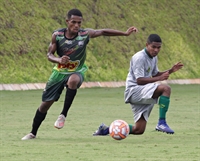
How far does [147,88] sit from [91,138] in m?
1.35

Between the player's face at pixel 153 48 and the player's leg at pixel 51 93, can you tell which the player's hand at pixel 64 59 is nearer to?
the player's leg at pixel 51 93

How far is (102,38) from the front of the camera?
42750 mm

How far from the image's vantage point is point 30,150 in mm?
11039

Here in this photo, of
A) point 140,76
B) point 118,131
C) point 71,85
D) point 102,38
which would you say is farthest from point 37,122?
point 102,38

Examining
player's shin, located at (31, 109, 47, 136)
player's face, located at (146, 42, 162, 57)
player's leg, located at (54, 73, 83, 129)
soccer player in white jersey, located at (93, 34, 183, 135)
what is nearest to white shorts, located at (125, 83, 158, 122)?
soccer player in white jersey, located at (93, 34, 183, 135)

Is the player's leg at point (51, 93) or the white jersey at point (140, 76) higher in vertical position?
the white jersey at point (140, 76)

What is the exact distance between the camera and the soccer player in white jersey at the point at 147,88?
43.5 feet

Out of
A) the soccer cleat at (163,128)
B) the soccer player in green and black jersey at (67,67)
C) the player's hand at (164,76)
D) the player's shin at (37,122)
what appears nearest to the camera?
the player's hand at (164,76)

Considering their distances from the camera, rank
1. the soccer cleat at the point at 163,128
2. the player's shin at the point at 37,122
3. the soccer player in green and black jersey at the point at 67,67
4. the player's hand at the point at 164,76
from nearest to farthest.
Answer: the player's hand at the point at 164,76, the soccer cleat at the point at 163,128, the soccer player in green and black jersey at the point at 67,67, the player's shin at the point at 37,122

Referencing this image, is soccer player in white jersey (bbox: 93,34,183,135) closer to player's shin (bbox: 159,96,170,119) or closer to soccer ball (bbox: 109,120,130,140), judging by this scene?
player's shin (bbox: 159,96,170,119)

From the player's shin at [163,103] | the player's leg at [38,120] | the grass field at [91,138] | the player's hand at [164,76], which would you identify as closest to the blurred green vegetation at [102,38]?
the grass field at [91,138]

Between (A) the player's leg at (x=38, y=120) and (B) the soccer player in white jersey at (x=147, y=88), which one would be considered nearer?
(B) the soccer player in white jersey at (x=147, y=88)

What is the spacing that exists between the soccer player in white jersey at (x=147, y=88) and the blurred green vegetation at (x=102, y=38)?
64.7ft

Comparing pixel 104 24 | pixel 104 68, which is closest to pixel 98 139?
pixel 104 68
